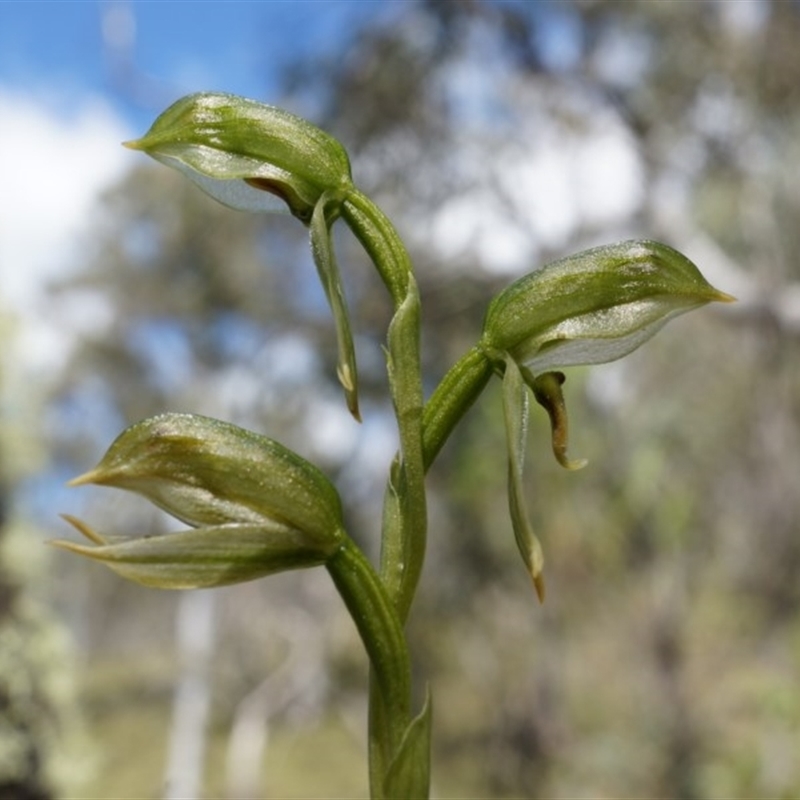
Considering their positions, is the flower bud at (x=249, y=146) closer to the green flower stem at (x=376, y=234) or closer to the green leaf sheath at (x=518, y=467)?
the green flower stem at (x=376, y=234)

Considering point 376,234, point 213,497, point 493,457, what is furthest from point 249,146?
point 493,457

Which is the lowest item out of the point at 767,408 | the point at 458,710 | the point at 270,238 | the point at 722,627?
the point at 458,710

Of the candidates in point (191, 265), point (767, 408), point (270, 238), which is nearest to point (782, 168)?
point (767, 408)

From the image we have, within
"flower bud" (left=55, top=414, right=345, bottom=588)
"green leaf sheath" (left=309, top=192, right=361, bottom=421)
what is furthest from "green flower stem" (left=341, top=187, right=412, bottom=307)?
"flower bud" (left=55, top=414, right=345, bottom=588)

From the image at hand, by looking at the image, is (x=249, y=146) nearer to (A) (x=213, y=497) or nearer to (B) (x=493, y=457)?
(A) (x=213, y=497)

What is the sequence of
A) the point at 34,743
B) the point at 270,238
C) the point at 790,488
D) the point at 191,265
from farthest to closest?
1. the point at 191,265
2. the point at 270,238
3. the point at 790,488
4. the point at 34,743

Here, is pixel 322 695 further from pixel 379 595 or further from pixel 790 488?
pixel 379 595

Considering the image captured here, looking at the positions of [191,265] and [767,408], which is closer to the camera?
[767,408]
